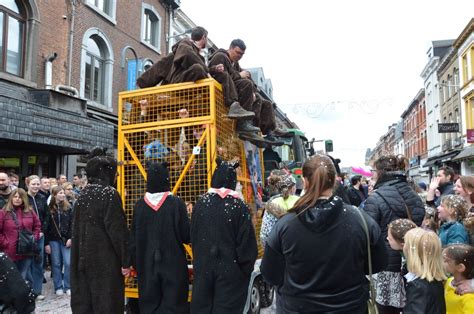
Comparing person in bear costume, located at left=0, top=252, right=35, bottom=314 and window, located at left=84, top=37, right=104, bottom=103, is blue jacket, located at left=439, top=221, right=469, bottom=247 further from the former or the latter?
window, located at left=84, top=37, right=104, bottom=103

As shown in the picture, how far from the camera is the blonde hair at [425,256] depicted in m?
2.94

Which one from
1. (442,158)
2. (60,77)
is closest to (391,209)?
(60,77)

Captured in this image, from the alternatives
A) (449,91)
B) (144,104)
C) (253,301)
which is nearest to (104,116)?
(144,104)

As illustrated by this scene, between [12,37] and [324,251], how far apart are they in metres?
12.6

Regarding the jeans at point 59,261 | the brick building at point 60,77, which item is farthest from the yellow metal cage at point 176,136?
the brick building at point 60,77

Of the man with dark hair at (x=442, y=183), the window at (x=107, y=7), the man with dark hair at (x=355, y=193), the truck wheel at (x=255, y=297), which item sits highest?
the window at (x=107, y=7)

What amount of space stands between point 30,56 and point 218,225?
11162mm

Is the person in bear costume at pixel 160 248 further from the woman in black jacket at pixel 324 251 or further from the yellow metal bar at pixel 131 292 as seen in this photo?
the woman in black jacket at pixel 324 251

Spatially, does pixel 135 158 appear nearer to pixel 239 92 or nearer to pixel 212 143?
pixel 212 143

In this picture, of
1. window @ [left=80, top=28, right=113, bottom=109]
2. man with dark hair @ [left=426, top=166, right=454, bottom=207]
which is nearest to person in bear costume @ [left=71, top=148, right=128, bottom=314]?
man with dark hair @ [left=426, top=166, right=454, bottom=207]

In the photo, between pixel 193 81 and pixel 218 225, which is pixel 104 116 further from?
pixel 218 225

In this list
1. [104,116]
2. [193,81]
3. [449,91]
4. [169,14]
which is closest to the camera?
[193,81]

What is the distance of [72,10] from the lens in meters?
13.8

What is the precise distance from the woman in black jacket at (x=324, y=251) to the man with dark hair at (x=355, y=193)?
688 centimetres
